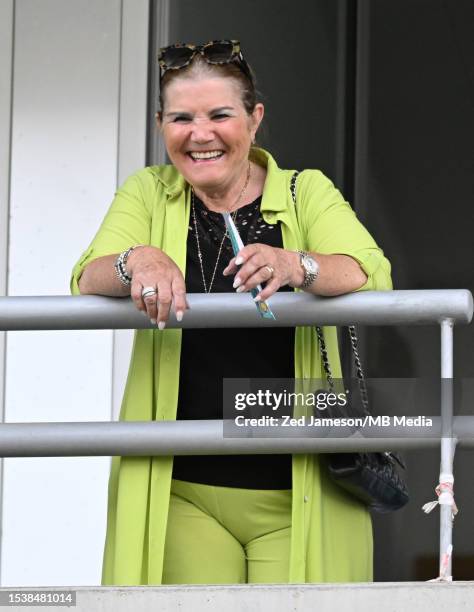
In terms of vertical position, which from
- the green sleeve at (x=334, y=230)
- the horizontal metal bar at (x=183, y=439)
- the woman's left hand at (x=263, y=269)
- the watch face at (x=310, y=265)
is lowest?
the horizontal metal bar at (x=183, y=439)

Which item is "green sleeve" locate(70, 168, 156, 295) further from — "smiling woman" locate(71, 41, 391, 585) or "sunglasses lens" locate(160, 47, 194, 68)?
"sunglasses lens" locate(160, 47, 194, 68)

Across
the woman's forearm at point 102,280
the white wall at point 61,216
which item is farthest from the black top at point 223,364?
the white wall at point 61,216

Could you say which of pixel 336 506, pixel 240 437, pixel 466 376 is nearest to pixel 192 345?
pixel 240 437

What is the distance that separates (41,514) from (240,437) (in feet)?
7.00

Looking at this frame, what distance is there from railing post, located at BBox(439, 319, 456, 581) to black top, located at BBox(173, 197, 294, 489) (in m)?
0.37

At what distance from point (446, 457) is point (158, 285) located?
2.22 ft

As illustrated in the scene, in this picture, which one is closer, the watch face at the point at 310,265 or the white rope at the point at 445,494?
the white rope at the point at 445,494

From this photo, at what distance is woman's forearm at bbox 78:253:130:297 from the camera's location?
10.4 ft

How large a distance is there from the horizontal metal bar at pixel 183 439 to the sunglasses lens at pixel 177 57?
79 centimetres

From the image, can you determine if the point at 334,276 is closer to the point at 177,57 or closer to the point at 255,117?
the point at 255,117

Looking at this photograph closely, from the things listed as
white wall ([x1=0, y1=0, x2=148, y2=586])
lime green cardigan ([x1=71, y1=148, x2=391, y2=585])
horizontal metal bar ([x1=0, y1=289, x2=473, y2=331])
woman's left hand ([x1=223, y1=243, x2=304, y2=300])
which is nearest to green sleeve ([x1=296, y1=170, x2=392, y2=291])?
lime green cardigan ([x1=71, y1=148, x2=391, y2=585])

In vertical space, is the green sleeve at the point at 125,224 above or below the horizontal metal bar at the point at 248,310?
above

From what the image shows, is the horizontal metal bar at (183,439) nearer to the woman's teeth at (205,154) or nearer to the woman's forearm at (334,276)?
the woman's forearm at (334,276)

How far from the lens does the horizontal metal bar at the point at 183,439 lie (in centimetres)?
319
